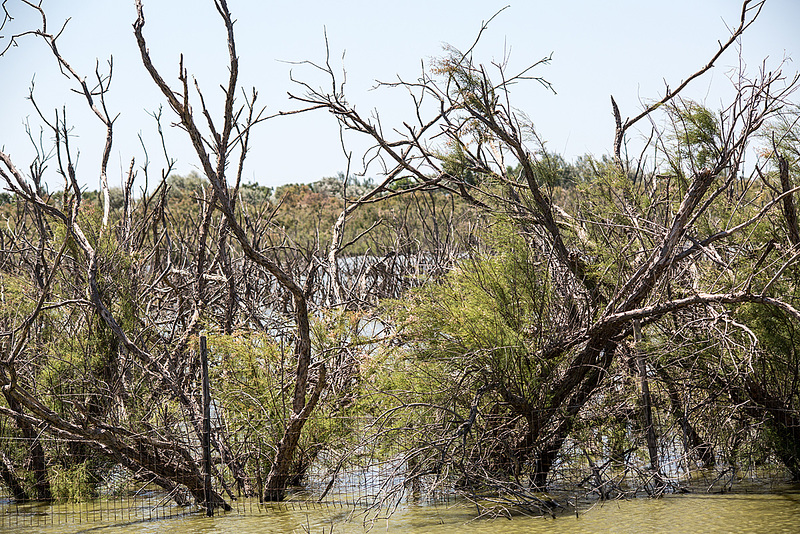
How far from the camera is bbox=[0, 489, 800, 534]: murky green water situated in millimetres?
5555

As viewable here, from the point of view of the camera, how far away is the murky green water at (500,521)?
5555 mm

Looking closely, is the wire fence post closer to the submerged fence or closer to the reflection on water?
the submerged fence

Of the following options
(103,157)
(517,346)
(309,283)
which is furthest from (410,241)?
(517,346)

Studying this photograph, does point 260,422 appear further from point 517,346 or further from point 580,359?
point 580,359

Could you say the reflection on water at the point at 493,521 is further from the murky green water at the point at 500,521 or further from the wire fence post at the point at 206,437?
the wire fence post at the point at 206,437

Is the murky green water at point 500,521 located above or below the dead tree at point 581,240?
below

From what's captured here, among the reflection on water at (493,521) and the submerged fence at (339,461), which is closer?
the reflection on water at (493,521)

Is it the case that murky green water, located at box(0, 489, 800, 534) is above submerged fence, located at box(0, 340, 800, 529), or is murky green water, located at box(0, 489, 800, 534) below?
below

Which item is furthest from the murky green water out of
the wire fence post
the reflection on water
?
the wire fence post

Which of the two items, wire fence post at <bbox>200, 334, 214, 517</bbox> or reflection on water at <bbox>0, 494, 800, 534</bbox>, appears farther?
wire fence post at <bbox>200, 334, 214, 517</bbox>

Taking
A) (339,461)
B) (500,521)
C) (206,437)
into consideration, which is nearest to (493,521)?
(500,521)

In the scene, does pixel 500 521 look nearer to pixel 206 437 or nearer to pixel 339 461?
pixel 339 461

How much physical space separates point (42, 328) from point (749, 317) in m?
6.61

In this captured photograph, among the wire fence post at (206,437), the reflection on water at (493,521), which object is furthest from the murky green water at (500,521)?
the wire fence post at (206,437)
